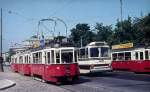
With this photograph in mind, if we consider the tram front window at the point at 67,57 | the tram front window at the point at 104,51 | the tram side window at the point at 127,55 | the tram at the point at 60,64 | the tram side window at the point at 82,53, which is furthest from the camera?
the tram side window at the point at 127,55

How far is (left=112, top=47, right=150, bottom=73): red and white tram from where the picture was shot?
35469mm

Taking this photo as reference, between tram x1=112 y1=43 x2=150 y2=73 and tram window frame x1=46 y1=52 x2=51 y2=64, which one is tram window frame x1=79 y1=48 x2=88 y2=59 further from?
tram window frame x1=46 y1=52 x2=51 y2=64

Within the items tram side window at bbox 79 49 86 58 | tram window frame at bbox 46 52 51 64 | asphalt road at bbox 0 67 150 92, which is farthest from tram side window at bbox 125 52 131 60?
tram window frame at bbox 46 52 51 64

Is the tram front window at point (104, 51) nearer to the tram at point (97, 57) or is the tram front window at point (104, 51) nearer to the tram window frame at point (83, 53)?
the tram at point (97, 57)

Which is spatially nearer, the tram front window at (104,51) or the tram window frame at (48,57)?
the tram window frame at (48,57)

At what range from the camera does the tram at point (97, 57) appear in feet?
107

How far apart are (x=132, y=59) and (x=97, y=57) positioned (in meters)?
6.50

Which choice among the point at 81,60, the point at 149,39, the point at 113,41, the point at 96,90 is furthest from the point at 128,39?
the point at 96,90

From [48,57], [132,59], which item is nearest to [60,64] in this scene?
[48,57]

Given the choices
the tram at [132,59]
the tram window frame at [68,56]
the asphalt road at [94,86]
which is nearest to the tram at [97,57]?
the tram at [132,59]

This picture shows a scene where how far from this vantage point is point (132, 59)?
3825 cm

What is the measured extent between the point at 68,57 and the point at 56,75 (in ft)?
4.82

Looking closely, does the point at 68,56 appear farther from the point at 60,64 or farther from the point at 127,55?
the point at 127,55

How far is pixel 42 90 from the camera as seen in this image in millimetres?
21328
